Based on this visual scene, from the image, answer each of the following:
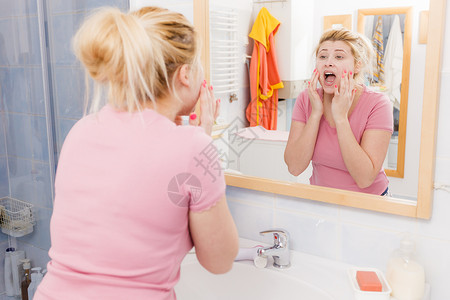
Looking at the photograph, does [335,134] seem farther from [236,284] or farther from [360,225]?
[236,284]

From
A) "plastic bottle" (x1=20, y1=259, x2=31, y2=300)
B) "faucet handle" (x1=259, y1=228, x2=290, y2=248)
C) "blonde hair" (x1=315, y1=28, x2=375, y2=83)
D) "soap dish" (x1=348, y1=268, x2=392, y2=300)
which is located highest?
"blonde hair" (x1=315, y1=28, x2=375, y2=83)

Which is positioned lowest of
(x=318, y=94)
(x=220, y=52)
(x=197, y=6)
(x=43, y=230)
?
(x=43, y=230)

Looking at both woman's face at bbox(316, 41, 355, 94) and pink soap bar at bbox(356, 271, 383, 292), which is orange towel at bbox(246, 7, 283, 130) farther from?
pink soap bar at bbox(356, 271, 383, 292)

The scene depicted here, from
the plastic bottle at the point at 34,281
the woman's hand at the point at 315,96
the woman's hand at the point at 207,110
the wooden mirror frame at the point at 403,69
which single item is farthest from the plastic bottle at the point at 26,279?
the wooden mirror frame at the point at 403,69

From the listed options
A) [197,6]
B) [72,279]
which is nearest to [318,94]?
[197,6]

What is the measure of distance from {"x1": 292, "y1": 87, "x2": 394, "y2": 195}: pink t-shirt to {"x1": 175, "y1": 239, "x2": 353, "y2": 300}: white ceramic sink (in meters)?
0.21

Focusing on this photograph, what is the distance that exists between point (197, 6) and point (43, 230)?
968 millimetres

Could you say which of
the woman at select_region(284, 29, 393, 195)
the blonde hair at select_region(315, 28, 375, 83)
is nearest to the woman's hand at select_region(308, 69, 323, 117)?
the woman at select_region(284, 29, 393, 195)

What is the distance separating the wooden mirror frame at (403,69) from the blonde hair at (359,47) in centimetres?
2

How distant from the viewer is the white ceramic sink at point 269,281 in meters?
1.08

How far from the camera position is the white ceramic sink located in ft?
3.54

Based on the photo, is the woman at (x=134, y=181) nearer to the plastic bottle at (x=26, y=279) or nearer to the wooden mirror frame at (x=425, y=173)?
the wooden mirror frame at (x=425, y=173)

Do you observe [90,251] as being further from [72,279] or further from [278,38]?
[278,38]

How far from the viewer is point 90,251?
2.42ft
